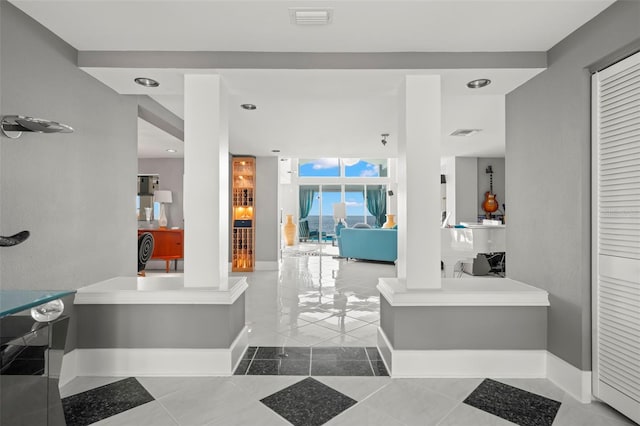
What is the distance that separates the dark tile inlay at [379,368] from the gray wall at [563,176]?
1.17 metres

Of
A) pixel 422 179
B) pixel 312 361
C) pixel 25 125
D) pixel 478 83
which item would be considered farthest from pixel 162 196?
pixel 478 83

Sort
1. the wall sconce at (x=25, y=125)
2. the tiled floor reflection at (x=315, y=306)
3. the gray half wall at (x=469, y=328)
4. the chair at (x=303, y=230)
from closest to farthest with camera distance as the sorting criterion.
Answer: the wall sconce at (x=25, y=125)
the gray half wall at (x=469, y=328)
the tiled floor reflection at (x=315, y=306)
the chair at (x=303, y=230)

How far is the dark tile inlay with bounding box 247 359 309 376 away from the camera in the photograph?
2.40 m

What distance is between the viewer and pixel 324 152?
244 inches

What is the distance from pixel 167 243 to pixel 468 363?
18.4 ft

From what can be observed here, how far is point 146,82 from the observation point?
8.39ft

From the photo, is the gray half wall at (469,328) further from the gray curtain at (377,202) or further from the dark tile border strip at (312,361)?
the gray curtain at (377,202)

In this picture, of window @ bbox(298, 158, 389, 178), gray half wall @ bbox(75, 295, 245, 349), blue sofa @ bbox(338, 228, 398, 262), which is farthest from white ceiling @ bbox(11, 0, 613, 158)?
window @ bbox(298, 158, 389, 178)

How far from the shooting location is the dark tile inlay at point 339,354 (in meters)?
2.64

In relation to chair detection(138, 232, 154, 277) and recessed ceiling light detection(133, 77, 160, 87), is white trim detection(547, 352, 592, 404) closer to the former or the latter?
recessed ceiling light detection(133, 77, 160, 87)

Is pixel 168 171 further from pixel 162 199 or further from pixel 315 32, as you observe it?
pixel 315 32

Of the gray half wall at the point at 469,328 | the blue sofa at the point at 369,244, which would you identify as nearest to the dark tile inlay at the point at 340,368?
the gray half wall at the point at 469,328

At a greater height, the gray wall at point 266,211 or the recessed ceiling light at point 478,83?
the recessed ceiling light at point 478,83

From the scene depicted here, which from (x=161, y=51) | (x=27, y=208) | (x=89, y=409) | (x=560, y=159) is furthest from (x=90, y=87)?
(x=560, y=159)
